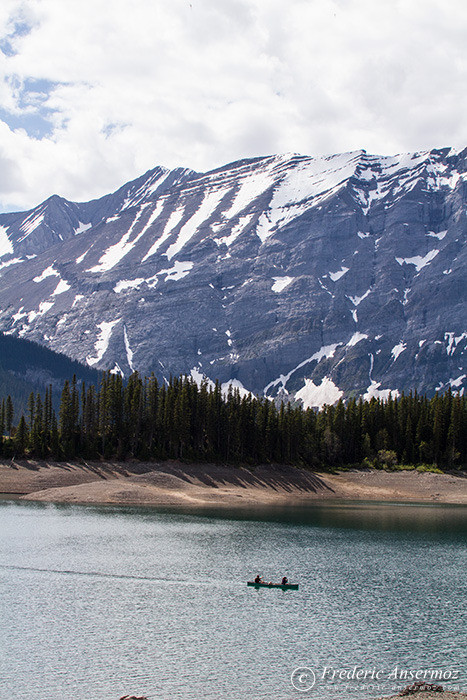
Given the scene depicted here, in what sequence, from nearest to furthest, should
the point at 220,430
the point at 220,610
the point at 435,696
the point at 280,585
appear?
the point at 435,696 < the point at 220,610 < the point at 280,585 < the point at 220,430

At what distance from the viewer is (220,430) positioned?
14175 centimetres

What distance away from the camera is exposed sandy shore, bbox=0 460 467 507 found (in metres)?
106

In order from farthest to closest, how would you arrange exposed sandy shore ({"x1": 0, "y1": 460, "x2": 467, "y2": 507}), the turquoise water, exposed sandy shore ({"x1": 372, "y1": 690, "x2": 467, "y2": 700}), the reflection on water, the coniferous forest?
the coniferous forest → exposed sandy shore ({"x1": 0, "y1": 460, "x2": 467, "y2": 507}) → the reflection on water → the turquoise water → exposed sandy shore ({"x1": 372, "y1": 690, "x2": 467, "y2": 700})

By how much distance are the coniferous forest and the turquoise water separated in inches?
1783

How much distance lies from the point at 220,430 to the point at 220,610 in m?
95.2

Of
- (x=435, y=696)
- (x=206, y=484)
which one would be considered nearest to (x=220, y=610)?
(x=435, y=696)

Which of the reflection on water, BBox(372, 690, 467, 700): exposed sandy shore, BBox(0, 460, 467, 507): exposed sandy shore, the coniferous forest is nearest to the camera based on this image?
BBox(372, 690, 467, 700): exposed sandy shore

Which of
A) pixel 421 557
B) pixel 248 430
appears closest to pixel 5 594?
pixel 421 557

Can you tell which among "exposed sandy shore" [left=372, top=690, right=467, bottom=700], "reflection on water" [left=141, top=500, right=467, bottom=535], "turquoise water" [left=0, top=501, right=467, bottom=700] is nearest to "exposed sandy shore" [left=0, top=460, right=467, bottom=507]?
"reflection on water" [left=141, top=500, right=467, bottom=535]

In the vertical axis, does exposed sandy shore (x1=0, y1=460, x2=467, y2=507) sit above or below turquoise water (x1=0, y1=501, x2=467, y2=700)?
above

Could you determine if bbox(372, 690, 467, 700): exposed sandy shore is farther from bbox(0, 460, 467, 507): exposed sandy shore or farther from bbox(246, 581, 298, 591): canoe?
bbox(0, 460, 467, 507): exposed sandy shore

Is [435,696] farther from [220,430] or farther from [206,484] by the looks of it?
[220,430]

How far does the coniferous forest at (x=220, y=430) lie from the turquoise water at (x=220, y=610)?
45282 millimetres

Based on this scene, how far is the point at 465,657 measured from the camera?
124 feet
